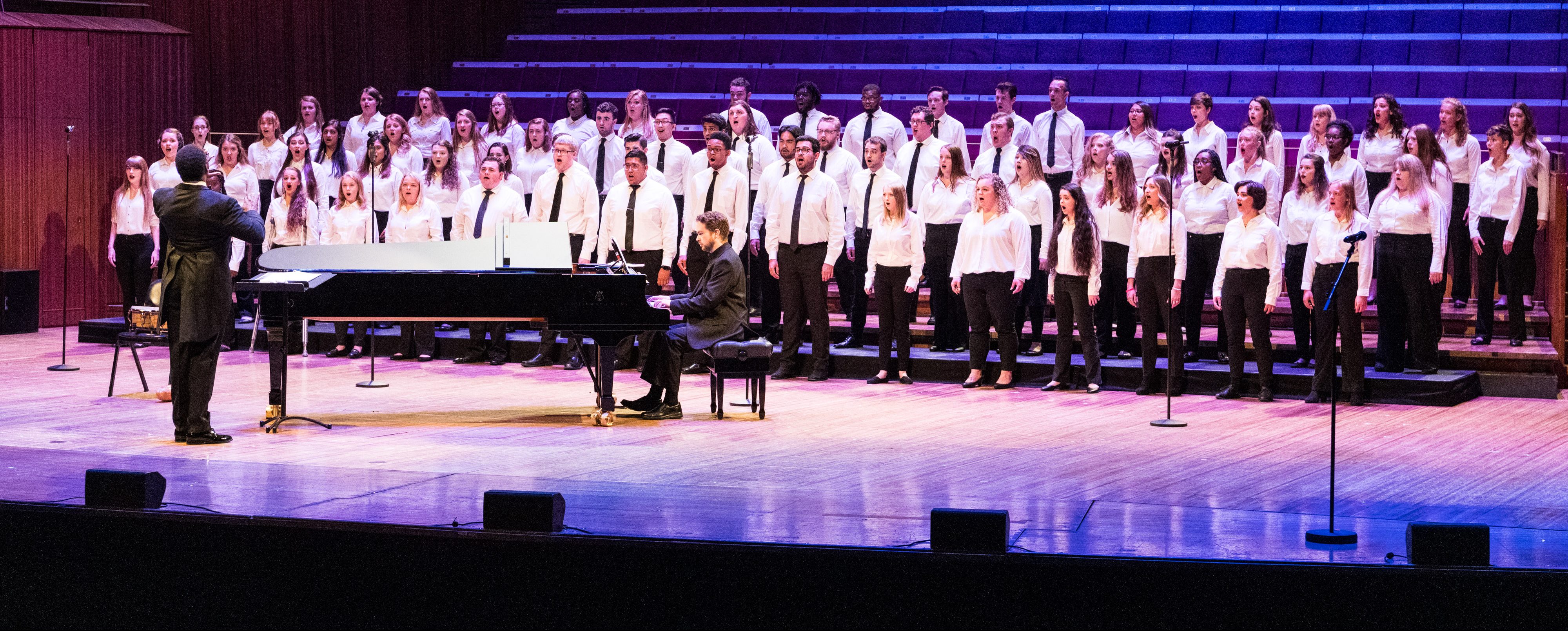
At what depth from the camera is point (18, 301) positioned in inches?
434

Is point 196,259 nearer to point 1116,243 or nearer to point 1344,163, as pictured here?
point 1116,243

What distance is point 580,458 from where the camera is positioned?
5855 millimetres

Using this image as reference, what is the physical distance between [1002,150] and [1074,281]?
1.14m

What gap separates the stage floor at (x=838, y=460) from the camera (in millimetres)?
3916

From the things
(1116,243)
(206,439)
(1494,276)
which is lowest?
(206,439)

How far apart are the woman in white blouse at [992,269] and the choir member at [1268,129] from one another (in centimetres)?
145

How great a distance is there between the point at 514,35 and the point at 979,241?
25.4ft

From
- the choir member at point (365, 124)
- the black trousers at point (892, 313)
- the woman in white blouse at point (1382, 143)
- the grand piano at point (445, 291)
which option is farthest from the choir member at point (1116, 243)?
the choir member at point (365, 124)

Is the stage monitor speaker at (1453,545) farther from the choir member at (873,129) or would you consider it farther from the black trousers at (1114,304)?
the choir member at (873,129)

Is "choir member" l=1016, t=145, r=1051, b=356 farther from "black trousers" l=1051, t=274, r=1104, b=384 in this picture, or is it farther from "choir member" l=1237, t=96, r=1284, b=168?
"choir member" l=1237, t=96, r=1284, b=168

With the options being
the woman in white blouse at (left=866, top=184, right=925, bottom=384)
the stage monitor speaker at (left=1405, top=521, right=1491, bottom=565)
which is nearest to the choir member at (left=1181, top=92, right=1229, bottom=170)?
the woman in white blouse at (left=866, top=184, right=925, bottom=384)

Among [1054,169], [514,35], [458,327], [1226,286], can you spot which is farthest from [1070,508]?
[514,35]

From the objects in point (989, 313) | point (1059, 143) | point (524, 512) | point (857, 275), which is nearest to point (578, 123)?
point (857, 275)

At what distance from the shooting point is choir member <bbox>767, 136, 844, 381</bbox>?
8469 millimetres
